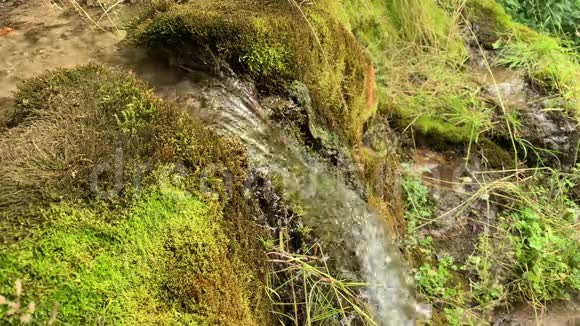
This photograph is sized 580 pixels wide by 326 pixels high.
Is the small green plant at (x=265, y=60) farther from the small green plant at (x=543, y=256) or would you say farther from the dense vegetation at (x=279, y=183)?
the small green plant at (x=543, y=256)

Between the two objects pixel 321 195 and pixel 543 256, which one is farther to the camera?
pixel 543 256

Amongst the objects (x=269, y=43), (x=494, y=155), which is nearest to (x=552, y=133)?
(x=494, y=155)

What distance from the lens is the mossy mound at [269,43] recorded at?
1973mm

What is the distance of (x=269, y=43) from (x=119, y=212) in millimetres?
1048

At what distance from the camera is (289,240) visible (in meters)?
1.88

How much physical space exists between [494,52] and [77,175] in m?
3.91

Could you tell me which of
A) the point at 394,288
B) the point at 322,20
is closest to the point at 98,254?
the point at 394,288

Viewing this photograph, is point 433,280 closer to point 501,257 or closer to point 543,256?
point 501,257

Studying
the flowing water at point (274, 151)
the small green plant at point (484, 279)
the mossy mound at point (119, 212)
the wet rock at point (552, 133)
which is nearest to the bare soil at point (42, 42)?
the flowing water at point (274, 151)

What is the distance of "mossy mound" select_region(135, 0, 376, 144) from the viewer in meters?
1.97

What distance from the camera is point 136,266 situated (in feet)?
4.18

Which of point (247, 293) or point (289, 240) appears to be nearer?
point (247, 293)

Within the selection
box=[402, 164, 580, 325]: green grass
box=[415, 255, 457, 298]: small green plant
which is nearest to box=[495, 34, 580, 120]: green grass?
box=[402, 164, 580, 325]: green grass

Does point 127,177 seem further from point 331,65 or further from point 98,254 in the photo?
point 331,65
